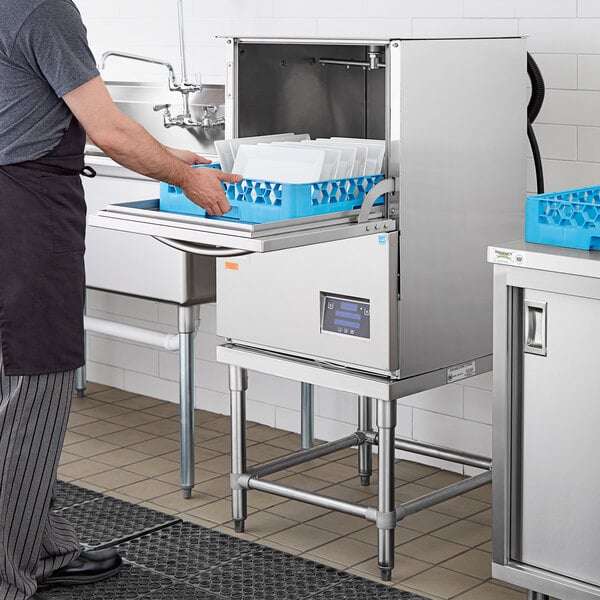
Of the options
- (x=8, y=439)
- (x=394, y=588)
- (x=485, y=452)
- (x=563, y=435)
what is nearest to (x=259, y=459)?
(x=485, y=452)

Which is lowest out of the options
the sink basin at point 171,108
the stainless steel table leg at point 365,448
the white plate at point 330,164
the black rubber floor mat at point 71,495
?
the black rubber floor mat at point 71,495

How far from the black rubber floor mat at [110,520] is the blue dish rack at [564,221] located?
1.54 metres

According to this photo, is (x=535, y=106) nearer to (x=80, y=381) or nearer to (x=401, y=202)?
(x=401, y=202)

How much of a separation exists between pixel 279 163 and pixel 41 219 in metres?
0.62

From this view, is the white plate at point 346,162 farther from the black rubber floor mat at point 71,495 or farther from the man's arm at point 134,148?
the black rubber floor mat at point 71,495

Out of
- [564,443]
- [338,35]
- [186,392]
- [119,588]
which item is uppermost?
[338,35]

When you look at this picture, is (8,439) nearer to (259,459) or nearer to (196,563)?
(196,563)

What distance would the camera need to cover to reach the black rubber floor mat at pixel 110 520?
3545 millimetres

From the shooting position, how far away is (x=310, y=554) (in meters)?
3.42

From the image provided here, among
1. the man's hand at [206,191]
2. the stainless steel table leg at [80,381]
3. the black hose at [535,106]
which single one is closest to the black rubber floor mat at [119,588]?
the man's hand at [206,191]

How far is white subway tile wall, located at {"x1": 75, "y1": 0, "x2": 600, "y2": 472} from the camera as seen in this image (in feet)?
11.6

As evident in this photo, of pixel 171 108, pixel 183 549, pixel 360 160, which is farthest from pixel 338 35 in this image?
pixel 183 549

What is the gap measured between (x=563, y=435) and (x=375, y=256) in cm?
70

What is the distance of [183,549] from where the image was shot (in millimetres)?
3441
